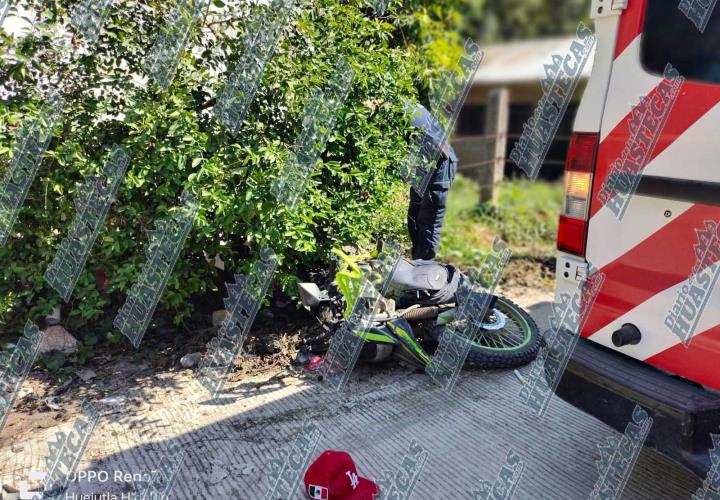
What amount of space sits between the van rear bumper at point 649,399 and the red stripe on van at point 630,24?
4.24 ft

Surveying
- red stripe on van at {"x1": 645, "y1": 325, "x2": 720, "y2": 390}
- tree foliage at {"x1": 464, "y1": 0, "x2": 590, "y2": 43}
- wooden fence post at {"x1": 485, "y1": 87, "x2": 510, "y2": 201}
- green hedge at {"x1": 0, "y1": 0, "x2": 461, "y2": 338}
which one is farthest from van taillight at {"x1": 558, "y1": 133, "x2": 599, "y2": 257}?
tree foliage at {"x1": 464, "y1": 0, "x2": 590, "y2": 43}

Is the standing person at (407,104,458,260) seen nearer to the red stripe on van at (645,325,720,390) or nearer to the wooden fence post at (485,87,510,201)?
the red stripe on van at (645,325,720,390)

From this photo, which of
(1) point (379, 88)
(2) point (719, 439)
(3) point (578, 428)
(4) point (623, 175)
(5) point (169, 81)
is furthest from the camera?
(1) point (379, 88)

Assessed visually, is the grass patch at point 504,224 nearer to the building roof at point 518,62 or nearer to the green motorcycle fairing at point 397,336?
the green motorcycle fairing at point 397,336

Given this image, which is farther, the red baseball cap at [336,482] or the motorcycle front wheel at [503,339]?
the motorcycle front wheel at [503,339]

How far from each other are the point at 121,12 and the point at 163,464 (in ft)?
8.56

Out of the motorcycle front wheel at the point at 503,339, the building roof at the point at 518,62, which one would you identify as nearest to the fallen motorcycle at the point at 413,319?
the motorcycle front wheel at the point at 503,339

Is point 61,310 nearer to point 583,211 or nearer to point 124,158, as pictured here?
point 124,158

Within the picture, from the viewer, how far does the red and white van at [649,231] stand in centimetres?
211

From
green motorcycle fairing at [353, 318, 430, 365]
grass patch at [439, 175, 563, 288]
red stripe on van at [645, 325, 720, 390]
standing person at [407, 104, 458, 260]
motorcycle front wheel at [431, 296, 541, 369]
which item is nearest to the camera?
red stripe on van at [645, 325, 720, 390]

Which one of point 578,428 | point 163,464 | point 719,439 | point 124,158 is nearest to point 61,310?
point 124,158

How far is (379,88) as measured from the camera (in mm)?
3836

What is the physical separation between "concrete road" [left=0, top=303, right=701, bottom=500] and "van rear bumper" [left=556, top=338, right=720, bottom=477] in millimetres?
557

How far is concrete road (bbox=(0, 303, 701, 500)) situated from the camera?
270 cm
